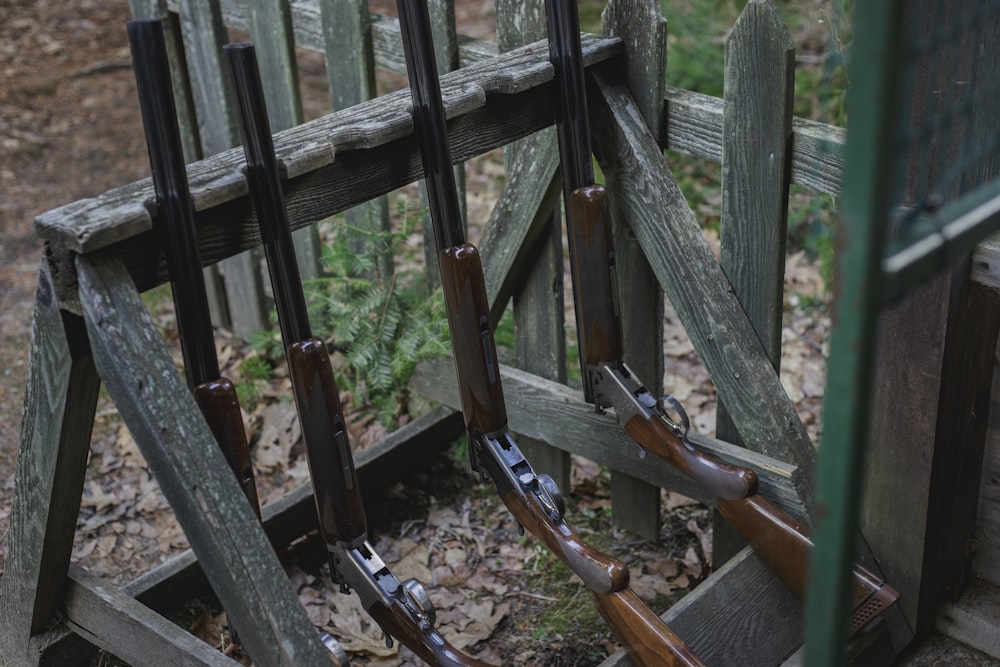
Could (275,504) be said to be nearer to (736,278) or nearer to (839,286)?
(736,278)

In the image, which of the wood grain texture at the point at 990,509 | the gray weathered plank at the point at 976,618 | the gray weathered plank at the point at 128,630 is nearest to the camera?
the gray weathered plank at the point at 128,630

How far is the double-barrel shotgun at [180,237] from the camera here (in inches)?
82.2

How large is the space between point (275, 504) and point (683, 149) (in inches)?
68.5

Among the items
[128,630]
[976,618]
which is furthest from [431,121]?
[976,618]

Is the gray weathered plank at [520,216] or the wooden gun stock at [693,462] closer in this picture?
the wooden gun stock at [693,462]

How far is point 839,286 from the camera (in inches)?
50.0

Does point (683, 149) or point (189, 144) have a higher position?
point (683, 149)

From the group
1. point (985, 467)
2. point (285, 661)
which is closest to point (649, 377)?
point (985, 467)

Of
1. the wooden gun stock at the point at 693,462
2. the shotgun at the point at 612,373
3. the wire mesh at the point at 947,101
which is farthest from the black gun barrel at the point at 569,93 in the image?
the wire mesh at the point at 947,101

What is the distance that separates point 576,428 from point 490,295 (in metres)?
0.53

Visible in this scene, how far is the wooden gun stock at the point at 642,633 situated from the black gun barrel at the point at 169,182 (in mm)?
1143

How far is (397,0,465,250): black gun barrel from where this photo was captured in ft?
8.09

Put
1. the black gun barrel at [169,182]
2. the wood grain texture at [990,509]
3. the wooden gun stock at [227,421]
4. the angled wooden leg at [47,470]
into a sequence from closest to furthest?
the black gun barrel at [169,182]
the angled wooden leg at [47,470]
the wooden gun stock at [227,421]
the wood grain texture at [990,509]

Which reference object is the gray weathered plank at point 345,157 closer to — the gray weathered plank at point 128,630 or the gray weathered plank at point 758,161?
the gray weathered plank at point 758,161
